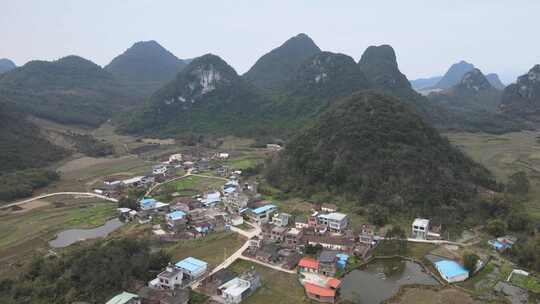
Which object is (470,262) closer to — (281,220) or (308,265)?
(308,265)

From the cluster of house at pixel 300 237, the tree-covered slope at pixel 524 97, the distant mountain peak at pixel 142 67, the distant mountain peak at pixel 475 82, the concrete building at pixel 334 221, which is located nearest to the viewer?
the cluster of house at pixel 300 237

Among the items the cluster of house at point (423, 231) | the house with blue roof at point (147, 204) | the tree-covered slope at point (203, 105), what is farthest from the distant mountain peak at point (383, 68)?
the house with blue roof at point (147, 204)

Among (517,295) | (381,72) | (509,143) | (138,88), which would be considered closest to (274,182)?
(517,295)

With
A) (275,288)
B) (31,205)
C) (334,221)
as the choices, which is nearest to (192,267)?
(275,288)

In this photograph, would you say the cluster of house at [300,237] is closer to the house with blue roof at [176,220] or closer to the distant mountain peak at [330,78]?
the house with blue roof at [176,220]

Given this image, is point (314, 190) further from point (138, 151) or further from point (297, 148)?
point (138, 151)

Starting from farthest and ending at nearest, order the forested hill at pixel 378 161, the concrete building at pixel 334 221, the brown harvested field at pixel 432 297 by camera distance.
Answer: the forested hill at pixel 378 161, the concrete building at pixel 334 221, the brown harvested field at pixel 432 297

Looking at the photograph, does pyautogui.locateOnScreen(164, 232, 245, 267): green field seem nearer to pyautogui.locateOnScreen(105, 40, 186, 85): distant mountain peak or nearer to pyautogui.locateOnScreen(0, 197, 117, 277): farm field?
pyautogui.locateOnScreen(0, 197, 117, 277): farm field
